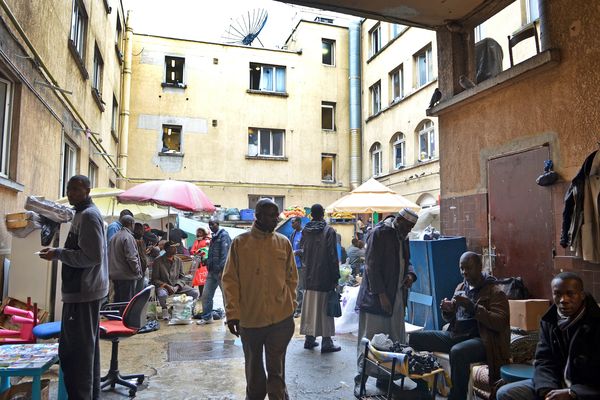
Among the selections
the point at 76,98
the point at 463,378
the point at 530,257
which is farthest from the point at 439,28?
the point at 76,98

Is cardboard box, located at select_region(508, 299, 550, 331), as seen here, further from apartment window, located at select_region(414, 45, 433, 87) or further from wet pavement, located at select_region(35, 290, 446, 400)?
→ apartment window, located at select_region(414, 45, 433, 87)

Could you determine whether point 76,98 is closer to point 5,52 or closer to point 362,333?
point 5,52

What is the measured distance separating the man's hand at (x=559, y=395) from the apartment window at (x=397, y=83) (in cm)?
1570

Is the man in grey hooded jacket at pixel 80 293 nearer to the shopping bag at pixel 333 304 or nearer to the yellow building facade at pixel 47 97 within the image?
the yellow building facade at pixel 47 97

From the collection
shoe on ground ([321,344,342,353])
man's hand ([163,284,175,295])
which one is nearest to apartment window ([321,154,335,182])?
man's hand ([163,284,175,295])

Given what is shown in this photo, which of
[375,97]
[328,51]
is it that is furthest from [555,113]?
[328,51]

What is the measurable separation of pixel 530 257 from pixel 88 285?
470cm

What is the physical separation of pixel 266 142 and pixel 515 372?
57.7ft

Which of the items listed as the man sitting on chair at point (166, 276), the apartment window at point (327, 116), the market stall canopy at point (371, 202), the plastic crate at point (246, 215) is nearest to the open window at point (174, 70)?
the plastic crate at point (246, 215)

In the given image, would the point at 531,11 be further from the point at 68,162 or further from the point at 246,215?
the point at 246,215

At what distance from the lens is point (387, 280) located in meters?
4.88

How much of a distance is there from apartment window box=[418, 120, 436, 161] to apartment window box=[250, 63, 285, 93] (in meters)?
7.36

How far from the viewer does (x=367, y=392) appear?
15.2ft

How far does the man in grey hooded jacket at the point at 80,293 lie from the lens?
144 inches
